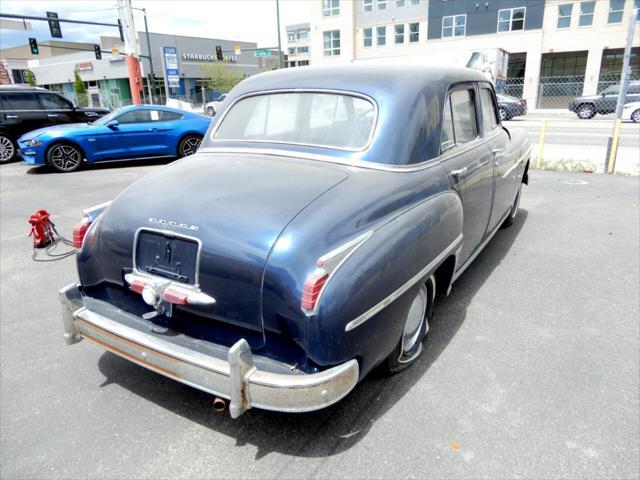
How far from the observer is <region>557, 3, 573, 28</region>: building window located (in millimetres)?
36438

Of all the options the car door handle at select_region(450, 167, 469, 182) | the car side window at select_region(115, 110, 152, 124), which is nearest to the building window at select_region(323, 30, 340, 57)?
the car side window at select_region(115, 110, 152, 124)

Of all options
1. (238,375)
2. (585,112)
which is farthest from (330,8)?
(238,375)

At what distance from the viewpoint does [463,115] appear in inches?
144

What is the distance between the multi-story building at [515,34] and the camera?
1404 inches

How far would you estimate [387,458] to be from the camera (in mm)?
2248

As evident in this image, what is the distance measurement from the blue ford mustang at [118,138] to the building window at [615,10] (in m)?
37.0

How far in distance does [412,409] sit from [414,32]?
4633 centimetres

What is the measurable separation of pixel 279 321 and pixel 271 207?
57cm

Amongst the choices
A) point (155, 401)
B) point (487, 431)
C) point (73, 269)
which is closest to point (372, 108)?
point (487, 431)

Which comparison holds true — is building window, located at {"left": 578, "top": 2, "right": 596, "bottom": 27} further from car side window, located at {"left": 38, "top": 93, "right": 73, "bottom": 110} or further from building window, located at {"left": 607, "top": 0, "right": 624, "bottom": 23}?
car side window, located at {"left": 38, "top": 93, "right": 73, "bottom": 110}

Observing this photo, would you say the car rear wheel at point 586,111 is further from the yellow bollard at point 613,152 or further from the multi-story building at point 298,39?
the multi-story building at point 298,39

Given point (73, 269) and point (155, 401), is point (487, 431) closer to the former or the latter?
point (155, 401)

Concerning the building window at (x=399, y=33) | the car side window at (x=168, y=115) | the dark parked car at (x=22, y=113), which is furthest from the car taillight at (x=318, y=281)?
the building window at (x=399, y=33)

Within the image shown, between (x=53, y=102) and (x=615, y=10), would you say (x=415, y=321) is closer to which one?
(x=53, y=102)
